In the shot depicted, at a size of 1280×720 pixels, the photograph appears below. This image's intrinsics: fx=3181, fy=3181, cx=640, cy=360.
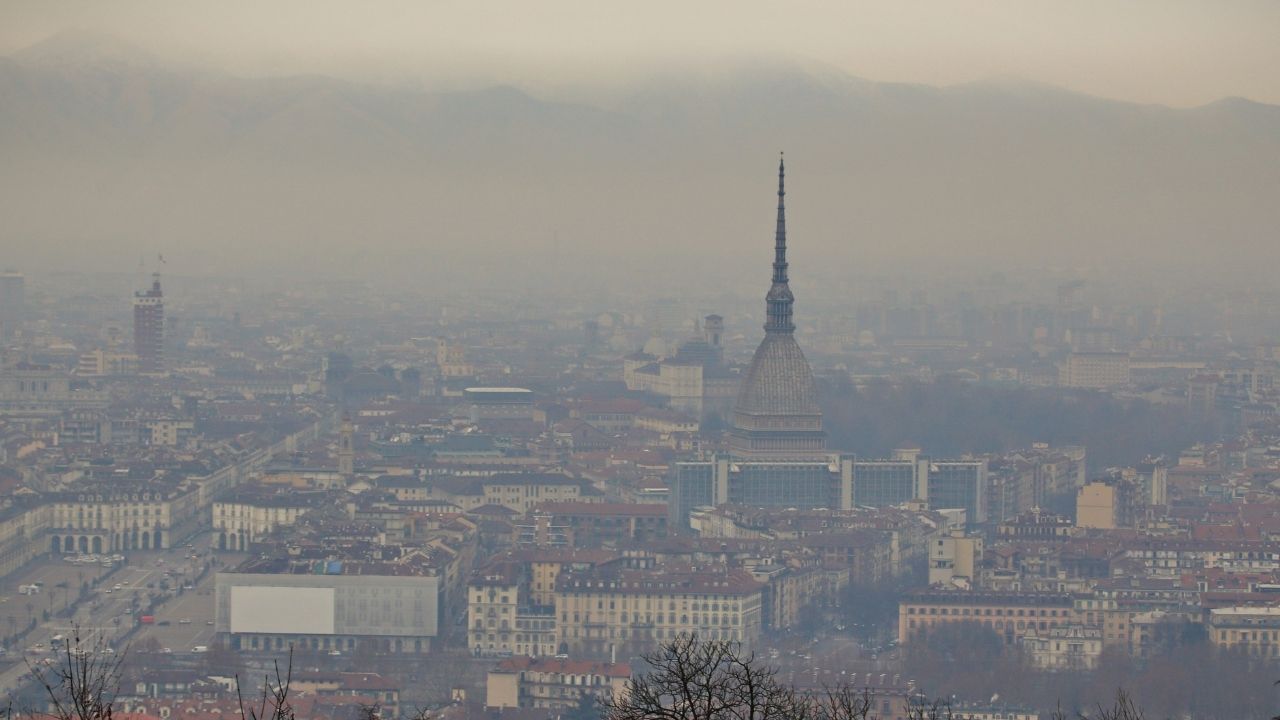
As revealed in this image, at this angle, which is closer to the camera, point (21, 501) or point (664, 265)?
point (21, 501)

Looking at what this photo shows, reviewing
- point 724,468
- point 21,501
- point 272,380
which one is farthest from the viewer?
point 272,380

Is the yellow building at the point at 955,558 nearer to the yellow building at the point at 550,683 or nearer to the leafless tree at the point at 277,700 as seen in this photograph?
the yellow building at the point at 550,683

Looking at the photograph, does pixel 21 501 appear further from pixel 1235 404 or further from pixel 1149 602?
pixel 1235 404

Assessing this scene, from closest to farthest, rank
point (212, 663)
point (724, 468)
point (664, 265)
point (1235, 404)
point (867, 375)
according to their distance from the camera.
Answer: point (212, 663)
point (724, 468)
point (1235, 404)
point (867, 375)
point (664, 265)

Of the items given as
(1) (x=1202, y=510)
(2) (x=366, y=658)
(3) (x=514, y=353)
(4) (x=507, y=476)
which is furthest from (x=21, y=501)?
(3) (x=514, y=353)

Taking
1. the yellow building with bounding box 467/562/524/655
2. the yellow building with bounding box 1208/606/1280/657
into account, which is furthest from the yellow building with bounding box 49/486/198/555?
the yellow building with bounding box 1208/606/1280/657
